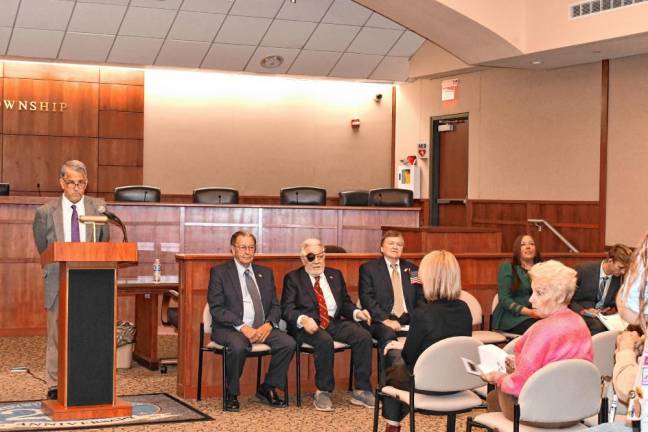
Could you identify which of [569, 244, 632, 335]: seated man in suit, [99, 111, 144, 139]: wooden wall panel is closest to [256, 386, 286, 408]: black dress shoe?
[569, 244, 632, 335]: seated man in suit

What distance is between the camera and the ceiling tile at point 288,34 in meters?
13.5

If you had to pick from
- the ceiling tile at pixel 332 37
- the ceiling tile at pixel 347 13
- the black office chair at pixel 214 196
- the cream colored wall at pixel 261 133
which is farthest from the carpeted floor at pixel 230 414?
the ceiling tile at pixel 332 37

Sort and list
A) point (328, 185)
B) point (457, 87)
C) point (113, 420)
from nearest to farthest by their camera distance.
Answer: point (113, 420) < point (457, 87) < point (328, 185)

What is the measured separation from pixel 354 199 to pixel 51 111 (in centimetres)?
492

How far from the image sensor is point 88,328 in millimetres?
5973

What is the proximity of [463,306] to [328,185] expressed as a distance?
1014 cm

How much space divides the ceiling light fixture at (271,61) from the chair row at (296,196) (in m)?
3.07

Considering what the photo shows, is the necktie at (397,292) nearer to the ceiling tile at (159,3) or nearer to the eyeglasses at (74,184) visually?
the eyeglasses at (74,184)

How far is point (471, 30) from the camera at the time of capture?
37.0 feet

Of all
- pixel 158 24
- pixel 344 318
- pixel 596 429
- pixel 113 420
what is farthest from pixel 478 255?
pixel 158 24

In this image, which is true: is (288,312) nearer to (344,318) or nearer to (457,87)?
(344,318)

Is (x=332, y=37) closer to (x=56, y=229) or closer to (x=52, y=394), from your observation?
(x=56, y=229)

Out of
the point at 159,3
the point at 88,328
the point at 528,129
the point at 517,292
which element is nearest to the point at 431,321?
the point at 88,328

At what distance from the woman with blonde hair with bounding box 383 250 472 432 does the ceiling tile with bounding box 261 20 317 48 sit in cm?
867
